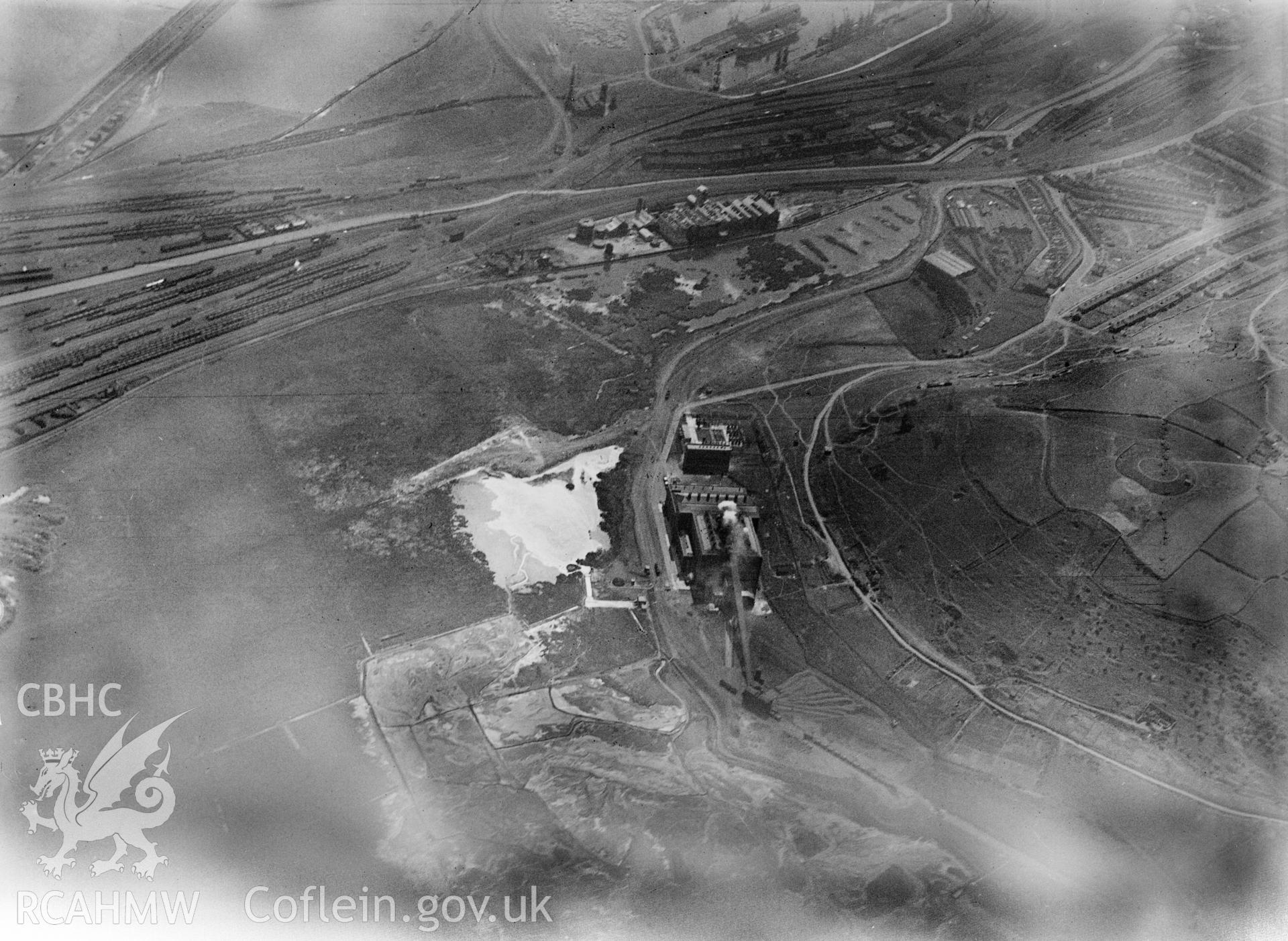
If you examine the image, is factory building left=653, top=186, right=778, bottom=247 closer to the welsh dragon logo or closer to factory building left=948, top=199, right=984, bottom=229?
factory building left=948, top=199, right=984, bottom=229

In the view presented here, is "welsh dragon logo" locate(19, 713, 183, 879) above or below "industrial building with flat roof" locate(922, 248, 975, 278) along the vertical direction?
below

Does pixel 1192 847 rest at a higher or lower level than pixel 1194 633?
lower

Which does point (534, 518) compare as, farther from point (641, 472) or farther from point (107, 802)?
point (107, 802)

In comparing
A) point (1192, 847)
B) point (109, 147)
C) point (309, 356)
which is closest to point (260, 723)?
point (309, 356)

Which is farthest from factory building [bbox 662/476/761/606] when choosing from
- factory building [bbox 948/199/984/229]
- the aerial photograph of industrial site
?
factory building [bbox 948/199/984/229]

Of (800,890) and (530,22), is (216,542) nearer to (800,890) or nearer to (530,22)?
(800,890)

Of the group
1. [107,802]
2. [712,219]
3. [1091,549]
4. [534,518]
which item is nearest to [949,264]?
[712,219]

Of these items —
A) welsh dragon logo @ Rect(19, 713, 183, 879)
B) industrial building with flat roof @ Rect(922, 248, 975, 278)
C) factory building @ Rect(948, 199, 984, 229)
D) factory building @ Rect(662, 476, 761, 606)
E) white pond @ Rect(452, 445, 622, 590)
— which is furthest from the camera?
factory building @ Rect(948, 199, 984, 229)

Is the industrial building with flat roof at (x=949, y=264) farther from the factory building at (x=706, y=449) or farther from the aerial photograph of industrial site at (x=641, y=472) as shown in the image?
the factory building at (x=706, y=449)
